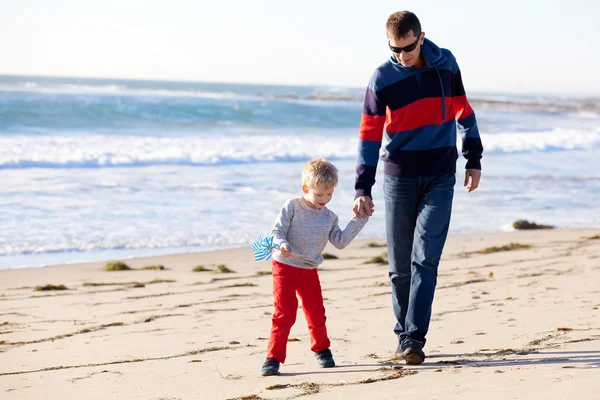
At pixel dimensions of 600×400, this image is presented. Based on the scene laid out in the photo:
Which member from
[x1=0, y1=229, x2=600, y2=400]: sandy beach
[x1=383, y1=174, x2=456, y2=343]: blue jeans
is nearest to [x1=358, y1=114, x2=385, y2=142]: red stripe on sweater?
[x1=383, y1=174, x2=456, y2=343]: blue jeans

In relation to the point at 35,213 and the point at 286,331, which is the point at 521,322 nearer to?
the point at 286,331

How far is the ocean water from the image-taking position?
9438 mm

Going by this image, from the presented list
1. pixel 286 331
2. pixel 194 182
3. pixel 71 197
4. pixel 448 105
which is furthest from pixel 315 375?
pixel 194 182

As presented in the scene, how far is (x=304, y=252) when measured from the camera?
4.14 meters

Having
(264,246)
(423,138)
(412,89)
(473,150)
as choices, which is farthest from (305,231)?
(473,150)

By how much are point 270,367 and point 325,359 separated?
32 cm

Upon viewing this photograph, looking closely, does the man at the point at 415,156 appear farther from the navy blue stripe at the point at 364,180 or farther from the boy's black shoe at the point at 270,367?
the boy's black shoe at the point at 270,367

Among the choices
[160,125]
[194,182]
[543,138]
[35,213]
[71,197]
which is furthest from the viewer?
[160,125]

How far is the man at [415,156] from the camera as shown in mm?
4129

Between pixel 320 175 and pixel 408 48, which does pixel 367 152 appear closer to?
pixel 320 175

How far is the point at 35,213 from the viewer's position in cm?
1038

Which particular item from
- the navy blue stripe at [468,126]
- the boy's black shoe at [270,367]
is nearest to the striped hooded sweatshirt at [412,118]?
the navy blue stripe at [468,126]

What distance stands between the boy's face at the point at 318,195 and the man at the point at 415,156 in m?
0.18

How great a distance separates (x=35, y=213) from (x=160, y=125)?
2114 cm
